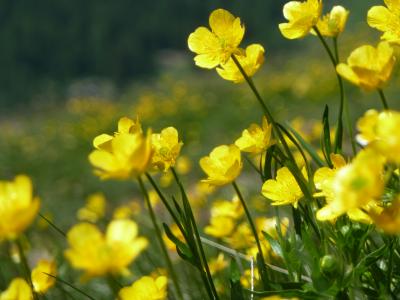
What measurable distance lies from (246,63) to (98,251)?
2.08ft

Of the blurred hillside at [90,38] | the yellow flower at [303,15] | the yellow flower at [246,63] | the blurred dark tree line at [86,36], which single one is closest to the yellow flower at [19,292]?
the yellow flower at [246,63]

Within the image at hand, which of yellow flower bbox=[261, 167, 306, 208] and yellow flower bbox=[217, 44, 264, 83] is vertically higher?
yellow flower bbox=[217, 44, 264, 83]

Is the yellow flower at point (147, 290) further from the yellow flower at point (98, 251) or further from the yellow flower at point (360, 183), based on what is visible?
the yellow flower at point (360, 183)

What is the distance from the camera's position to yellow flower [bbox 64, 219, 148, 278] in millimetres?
746

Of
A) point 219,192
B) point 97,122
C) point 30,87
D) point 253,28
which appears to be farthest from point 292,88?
point 253,28

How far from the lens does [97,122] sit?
9.17 m

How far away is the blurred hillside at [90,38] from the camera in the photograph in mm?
41062

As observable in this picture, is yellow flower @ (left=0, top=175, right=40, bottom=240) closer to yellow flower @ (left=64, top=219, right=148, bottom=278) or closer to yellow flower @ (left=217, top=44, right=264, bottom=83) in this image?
yellow flower @ (left=64, top=219, right=148, bottom=278)

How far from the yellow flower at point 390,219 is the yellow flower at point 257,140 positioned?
41 centimetres

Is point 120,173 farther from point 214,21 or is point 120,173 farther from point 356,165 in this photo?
point 214,21

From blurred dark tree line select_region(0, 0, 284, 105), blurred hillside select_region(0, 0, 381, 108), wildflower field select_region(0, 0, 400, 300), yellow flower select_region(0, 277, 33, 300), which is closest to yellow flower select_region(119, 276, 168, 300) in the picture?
wildflower field select_region(0, 0, 400, 300)

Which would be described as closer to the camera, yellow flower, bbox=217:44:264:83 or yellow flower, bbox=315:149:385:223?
yellow flower, bbox=315:149:385:223

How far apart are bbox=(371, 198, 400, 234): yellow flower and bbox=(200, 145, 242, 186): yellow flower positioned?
15.7 inches

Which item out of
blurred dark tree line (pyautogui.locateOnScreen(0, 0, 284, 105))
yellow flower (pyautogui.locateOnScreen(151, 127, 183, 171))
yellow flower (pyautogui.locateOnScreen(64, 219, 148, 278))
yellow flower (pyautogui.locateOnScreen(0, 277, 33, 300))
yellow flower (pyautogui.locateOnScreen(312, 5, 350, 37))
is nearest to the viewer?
yellow flower (pyautogui.locateOnScreen(64, 219, 148, 278))
